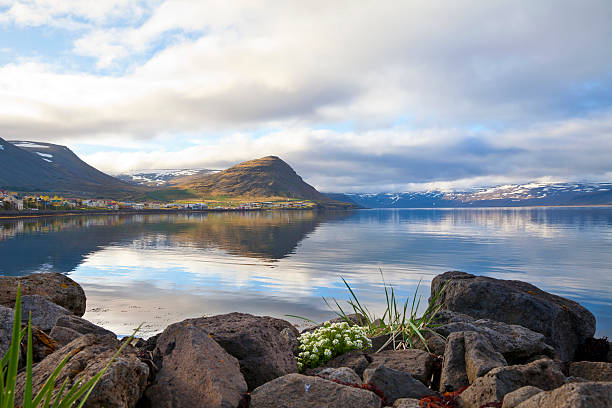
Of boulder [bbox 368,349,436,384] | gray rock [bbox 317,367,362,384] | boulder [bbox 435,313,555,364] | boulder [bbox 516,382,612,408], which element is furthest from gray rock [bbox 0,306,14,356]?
boulder [bbox 435,313,555,364]

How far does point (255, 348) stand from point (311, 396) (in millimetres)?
1917

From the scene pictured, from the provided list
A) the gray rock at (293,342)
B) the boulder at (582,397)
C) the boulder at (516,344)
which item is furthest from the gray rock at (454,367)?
the gray rock at (293,342)

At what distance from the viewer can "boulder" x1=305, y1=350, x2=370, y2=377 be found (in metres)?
8.66

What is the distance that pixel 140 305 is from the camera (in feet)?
77.3

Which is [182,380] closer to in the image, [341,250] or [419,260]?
[419,260]

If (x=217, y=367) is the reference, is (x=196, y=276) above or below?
below

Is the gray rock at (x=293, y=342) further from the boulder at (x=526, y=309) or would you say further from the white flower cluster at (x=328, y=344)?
the boulder at (x=526, y=309)

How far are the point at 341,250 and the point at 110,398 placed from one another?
172ft

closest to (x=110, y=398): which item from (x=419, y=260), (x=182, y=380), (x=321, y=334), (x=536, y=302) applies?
(x=182, y=380)

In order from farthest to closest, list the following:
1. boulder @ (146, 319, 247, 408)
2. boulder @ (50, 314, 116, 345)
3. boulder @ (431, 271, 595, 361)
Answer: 1. boulder @ (431, 271, 595, 361)
2. boulder @ (50, 314, 116, 345)
3. boulder @ (146, 319, 247, 408)

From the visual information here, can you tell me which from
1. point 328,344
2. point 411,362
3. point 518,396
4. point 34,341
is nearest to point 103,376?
point 34,341

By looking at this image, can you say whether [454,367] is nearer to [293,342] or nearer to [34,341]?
[293,342]

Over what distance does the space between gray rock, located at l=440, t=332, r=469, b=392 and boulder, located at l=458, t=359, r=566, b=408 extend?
829 mm

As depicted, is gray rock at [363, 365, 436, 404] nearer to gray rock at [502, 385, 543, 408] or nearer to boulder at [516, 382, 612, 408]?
gray rock at [502, 385, 543, 408]
